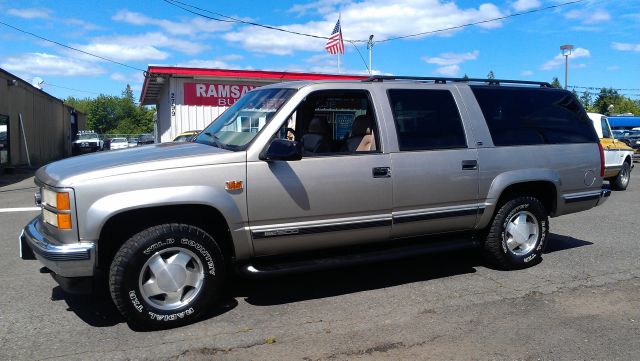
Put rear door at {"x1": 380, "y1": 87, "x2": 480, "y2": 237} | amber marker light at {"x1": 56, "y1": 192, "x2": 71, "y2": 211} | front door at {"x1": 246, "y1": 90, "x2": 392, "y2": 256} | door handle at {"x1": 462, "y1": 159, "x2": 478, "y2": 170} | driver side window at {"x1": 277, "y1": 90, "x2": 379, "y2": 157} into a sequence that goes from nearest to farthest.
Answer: amber marker light at {"x1": 56, "y1": 192, "x2": 71, "y2": 211} < front door at {"x1": 246, "y1": 90, "x2": 392, "y2": 256} < driver side window at {"x1": 277, "y1": 90, "x2": 379, "y2": 157} < rear door at {"x1": 380, "y1": 87, "x2": 480, "y2": 237} < door handle at {"x1": 462, "y1": 159, "x2": 478, "y2": 170}

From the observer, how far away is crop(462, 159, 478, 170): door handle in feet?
17.0

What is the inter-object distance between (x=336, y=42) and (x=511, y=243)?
64.5 ft

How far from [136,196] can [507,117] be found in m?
3.84

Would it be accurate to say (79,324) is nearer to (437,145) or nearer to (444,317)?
(444,317)

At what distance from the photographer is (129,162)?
4027 mm

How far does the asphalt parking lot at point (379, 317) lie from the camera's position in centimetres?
378

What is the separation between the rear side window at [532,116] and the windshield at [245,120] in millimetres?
2179

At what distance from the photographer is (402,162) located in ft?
15.9

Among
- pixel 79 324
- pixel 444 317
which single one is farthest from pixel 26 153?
pixel 444 317

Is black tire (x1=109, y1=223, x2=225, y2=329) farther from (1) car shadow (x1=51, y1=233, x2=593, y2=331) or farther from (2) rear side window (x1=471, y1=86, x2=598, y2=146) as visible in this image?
(2) rear side window (x1=471, y1=86, x2=598, y2=146)

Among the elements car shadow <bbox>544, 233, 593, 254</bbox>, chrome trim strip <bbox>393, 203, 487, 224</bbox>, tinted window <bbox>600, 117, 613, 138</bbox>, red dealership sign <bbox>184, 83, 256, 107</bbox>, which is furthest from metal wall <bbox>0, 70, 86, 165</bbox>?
tinted window <bbox>600, 117, 613, 138</bbox>

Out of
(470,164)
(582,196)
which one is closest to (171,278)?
(470,164)

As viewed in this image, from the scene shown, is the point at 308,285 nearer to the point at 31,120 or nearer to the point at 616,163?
the point at 616,163

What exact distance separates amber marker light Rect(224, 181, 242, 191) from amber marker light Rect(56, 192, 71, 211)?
3.70 feet
